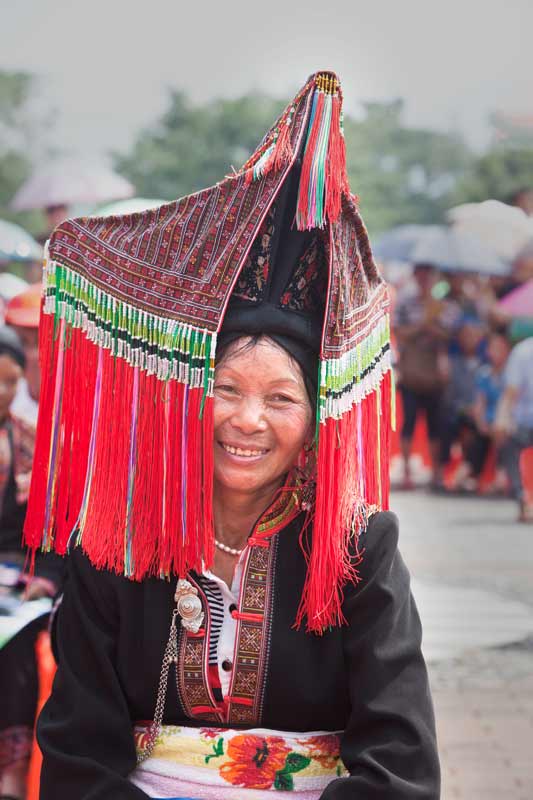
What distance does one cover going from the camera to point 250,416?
6.15 ft

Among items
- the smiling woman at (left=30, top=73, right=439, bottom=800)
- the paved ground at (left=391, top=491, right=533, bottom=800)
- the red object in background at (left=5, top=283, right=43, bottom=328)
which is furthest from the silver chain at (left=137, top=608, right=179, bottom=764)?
the paved ground at (left=391, top=491, right=533, bottom=800)

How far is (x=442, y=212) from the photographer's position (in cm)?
1598

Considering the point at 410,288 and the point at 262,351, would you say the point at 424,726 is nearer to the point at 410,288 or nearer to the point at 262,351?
the point at 262,351

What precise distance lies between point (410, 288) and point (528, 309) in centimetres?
288

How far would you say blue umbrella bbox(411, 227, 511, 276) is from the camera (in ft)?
32.1

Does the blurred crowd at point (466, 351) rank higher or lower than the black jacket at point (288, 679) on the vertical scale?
higher

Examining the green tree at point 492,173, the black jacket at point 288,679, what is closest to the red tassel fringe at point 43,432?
the black jacket at point 288,679

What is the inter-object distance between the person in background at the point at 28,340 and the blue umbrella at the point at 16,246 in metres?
3.26

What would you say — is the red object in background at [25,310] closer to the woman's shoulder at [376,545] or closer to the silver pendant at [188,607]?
the silver pendant at [188,607]

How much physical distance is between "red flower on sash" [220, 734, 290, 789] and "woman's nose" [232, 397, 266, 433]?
23.3 inches

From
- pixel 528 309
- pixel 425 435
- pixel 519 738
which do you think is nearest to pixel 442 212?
pixel 425 435

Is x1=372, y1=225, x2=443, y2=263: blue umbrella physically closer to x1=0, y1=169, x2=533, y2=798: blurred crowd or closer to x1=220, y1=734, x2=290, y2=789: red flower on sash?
x1=0, y1=169, x2=533, y2=798: blurred crowd

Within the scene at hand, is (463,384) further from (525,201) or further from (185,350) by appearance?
(185,350)

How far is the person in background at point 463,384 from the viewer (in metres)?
9.54
